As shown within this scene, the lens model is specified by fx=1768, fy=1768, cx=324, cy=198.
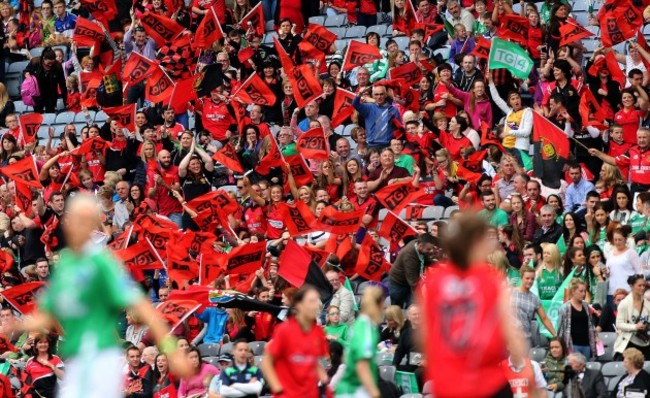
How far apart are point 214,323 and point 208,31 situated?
6.44m

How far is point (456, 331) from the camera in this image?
28.0 ft

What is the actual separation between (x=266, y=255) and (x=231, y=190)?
8.74 ft

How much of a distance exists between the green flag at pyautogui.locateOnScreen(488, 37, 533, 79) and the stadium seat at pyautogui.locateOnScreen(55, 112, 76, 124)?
734cm

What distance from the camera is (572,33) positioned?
827 inches

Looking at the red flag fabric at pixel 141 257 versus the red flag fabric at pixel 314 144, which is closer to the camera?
the red flag fabric at pixel 141 257

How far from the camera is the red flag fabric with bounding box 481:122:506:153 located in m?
19.7

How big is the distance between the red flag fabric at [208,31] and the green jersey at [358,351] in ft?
41.1

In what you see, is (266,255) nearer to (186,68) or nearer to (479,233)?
Answer: (186,68)

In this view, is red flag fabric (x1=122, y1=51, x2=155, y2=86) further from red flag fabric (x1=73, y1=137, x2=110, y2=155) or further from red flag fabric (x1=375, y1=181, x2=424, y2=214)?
red flag fabric (x1=375, y1=181, x2=424, y2=214)

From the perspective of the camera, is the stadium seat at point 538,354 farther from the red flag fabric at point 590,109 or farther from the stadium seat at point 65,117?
the stadium seat at point 65,117

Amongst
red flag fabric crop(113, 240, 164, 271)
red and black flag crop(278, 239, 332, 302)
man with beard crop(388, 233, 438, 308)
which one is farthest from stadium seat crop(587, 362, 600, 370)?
red flag fabric crop(113, 240, 164, 271)

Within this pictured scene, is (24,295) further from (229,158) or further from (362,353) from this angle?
(362,353)

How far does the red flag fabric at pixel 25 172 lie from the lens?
22.3m

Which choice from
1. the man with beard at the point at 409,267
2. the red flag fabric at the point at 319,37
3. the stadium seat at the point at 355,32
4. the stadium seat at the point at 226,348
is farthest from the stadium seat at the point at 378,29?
the stadium seat at the point at 226,348
